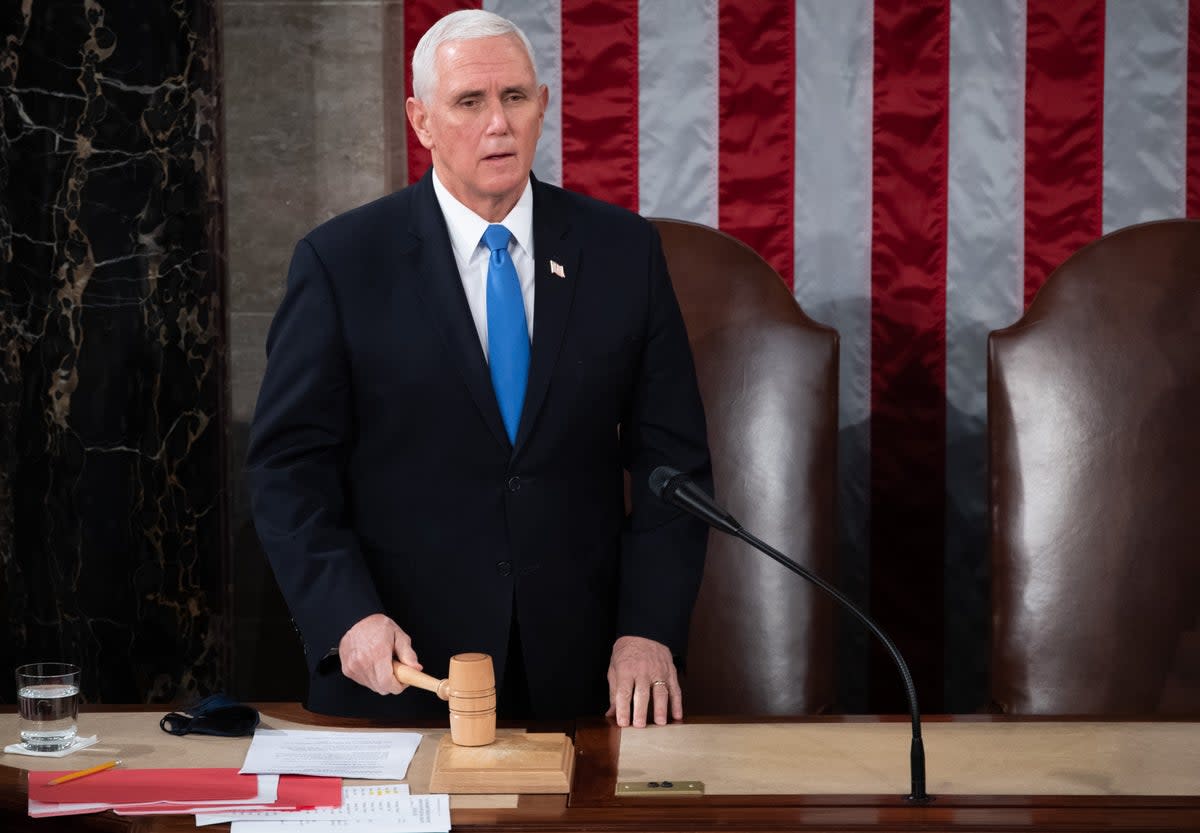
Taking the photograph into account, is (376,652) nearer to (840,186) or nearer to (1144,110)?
(840,186)

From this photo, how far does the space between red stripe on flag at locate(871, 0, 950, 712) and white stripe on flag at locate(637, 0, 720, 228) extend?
378 millimetres

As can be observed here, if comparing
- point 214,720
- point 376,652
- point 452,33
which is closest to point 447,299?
point 452,33

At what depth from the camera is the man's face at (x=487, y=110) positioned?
1960 millimetres

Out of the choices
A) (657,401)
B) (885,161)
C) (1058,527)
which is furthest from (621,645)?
(885,161)

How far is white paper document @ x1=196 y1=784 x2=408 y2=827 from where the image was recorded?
1.54 m

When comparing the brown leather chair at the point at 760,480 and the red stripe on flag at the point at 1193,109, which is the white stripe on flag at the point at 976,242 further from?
the brown leather chair at the point at 760,480

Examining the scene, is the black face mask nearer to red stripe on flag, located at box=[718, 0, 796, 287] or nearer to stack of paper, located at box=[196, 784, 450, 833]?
stack of paper, located at box=[196, 784, 450, 833]

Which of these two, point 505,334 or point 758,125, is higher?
point 758,125

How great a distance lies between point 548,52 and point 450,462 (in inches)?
58.1

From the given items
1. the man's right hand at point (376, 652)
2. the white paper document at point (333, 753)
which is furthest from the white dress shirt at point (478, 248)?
the white paper document at point (333, 753)

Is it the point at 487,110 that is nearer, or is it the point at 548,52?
the point at 487,110

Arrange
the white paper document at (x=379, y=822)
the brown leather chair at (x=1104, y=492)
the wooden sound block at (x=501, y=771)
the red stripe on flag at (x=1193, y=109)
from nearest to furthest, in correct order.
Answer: the white paper document at (x=379, y=822) < the wooden sound block at (x=501, y=771) < the brown leather chair at (x=1104, y=492) < the red stripe on flag at (x=1193, y=109)

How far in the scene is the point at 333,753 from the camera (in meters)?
1.76

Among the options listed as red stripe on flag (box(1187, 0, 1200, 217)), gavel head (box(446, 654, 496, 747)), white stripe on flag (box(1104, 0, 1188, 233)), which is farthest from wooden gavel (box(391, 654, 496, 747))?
red stripe on flag (box(1187, 0, 1200, 217))
